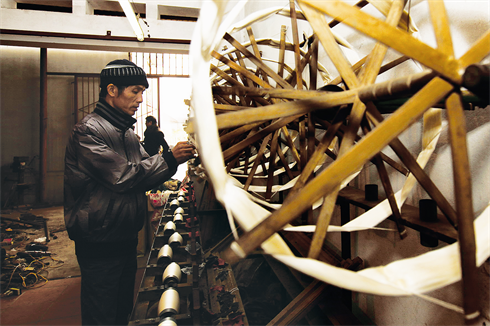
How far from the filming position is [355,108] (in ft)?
1.52

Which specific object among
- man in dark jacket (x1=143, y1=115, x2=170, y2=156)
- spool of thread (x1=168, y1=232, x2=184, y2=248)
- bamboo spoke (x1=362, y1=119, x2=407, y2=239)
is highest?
man in dark jacket (x1=143, y1=115, x2=170, y2=156)

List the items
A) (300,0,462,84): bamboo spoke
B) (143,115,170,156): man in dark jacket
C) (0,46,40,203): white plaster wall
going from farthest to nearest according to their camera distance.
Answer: (0,46,40,203): white plaster wall → (143,115,170,156): man in dark jacket → (300,0,462,84): bamboo spoke

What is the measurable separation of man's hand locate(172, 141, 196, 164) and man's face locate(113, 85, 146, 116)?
0.48 m

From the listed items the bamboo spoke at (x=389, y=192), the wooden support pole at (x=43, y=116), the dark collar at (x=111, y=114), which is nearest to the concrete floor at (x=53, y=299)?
the dark collar at (x=111, y=114)

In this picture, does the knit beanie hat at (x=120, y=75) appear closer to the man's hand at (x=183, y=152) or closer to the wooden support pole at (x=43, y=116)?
the man's hand at (x=183, y=152)

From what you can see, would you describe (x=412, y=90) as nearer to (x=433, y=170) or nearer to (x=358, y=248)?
(x=433, y=170)

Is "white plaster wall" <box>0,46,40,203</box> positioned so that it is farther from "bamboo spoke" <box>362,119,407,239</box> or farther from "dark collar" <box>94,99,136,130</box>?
"bamboo spoke" <box>362,119,407,239</box>

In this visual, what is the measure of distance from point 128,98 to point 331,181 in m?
1.79

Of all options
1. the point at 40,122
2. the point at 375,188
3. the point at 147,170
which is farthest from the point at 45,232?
the point at 375,188

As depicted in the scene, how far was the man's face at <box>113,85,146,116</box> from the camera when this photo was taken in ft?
5.87

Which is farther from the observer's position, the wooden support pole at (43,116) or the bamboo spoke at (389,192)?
the wooden support pole at (43,116)

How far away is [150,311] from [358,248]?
1.03m

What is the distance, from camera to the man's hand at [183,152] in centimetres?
167

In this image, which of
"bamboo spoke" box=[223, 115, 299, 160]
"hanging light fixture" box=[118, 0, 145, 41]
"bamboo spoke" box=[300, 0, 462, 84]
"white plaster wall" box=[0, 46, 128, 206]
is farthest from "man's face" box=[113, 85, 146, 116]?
"white plaster wall" box=[0, 46, 128, 206]
